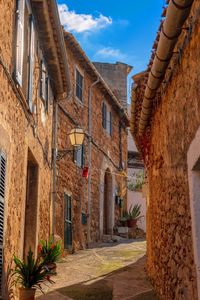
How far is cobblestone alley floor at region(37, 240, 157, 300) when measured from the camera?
684cm

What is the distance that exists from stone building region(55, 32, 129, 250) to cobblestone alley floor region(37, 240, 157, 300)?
121 centimetres

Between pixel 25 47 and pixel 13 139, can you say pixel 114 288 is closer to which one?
pixel 13 139

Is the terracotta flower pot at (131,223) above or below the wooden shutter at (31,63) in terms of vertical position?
below

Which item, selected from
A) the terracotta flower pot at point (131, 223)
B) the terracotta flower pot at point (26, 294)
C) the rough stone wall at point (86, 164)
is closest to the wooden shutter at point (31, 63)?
the terracotta flower pot at point (26, 294)

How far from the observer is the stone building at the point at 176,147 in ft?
13.0

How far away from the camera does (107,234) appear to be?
17.0 metres

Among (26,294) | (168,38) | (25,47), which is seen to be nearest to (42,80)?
(25,47)

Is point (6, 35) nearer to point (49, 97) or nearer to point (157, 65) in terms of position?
point (157, 65)

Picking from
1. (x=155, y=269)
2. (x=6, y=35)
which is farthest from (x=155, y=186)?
(x=6, y=35)

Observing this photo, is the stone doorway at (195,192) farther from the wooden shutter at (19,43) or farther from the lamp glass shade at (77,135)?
the lamp glass shade at (77,135)

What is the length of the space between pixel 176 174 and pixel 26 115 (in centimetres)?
308

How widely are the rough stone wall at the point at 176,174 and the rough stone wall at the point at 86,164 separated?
18.0 ft

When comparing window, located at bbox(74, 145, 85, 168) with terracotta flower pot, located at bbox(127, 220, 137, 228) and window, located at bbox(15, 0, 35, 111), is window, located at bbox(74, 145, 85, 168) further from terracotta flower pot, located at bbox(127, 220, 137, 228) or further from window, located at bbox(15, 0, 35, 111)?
window, located at bbox(15, 0, 35, 111)

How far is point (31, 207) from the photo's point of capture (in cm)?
820
